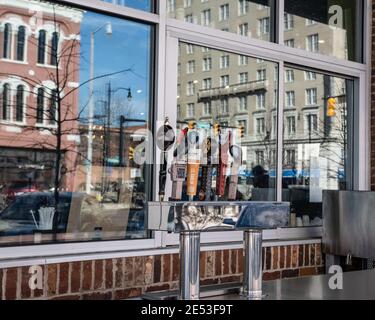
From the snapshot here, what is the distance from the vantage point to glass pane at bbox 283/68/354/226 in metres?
4.10

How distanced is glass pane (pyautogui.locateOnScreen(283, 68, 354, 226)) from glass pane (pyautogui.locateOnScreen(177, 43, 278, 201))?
0.17 metres

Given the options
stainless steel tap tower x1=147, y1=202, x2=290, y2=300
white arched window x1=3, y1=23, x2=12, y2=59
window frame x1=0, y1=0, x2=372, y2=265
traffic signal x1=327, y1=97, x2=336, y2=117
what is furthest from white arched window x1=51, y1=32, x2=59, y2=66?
traffic signal x1=327, y1=97, x2=336, y2=117

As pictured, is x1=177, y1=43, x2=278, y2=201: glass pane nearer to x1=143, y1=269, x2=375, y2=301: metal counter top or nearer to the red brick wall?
the red brick wall

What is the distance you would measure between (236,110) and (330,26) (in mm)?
1026

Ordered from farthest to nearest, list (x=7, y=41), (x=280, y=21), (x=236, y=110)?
(x=236, y=110) → (x=280, y=21) → (x=7, y=41)

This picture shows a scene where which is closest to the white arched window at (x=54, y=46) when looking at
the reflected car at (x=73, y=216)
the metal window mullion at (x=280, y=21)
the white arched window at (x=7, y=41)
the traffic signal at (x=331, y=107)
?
the white arched window at (x=7, y=41)

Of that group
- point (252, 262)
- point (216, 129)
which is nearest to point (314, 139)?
point (216, 129)

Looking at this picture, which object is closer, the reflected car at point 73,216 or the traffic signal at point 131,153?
the reflected car at point 73,216

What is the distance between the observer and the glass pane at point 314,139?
4102 millimetres

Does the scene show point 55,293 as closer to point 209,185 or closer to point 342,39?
point 209,185

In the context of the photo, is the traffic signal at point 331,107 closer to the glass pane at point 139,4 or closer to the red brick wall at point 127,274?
the red brick wall at point 127,274

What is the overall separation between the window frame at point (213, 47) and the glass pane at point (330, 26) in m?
0.07

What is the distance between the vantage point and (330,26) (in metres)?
4.41

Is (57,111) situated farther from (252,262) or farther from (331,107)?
(331,107)
